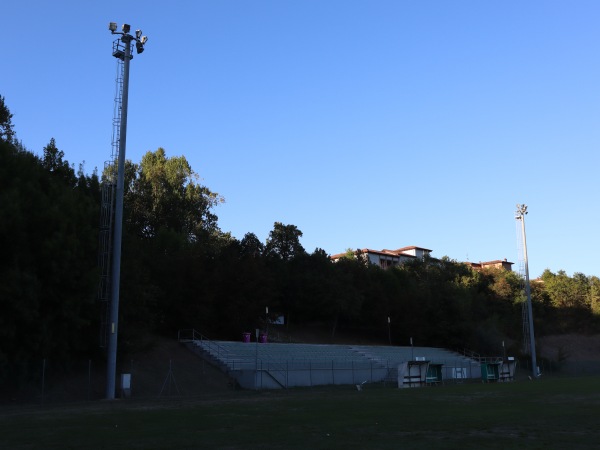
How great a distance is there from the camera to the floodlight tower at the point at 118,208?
1280 inches

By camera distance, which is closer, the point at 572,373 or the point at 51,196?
the point at 51,196

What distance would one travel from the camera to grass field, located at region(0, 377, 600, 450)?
13844 mm

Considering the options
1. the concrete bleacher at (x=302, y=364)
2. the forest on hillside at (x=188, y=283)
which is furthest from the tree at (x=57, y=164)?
the concrete bleacher at (x=302, y=364)

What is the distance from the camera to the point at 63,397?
112 feet

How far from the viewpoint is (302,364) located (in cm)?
4762

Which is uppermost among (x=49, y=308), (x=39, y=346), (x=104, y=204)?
(x=104, y=204)

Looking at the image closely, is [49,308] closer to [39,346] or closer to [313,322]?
[39,346]

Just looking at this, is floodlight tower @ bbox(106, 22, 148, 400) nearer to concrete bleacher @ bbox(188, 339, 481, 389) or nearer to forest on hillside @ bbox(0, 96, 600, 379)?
forest on hillside @ bbox(0, 96, 600, 379)

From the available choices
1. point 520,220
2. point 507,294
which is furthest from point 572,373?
point 507,294

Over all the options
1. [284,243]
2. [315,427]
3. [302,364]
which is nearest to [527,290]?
[302,364]

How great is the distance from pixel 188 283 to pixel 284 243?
Answer: 2845cm

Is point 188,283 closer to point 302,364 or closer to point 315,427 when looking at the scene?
point 302,364

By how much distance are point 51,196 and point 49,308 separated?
637 cm

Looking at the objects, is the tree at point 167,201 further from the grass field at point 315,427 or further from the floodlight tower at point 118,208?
the grass field at point 315,427
